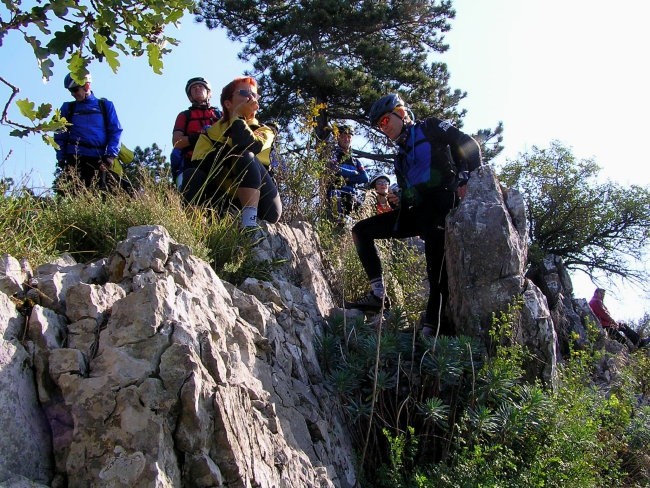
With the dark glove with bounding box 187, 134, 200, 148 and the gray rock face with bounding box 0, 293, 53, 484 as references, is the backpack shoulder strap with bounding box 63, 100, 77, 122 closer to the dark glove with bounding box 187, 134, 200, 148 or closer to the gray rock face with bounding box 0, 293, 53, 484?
the dark glove with bounding box 187, 134, 200, 148

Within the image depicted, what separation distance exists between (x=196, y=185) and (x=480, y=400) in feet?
10.2

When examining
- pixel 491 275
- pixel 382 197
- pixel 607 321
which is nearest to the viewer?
pixel 491 275

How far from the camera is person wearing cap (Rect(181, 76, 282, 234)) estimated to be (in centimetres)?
559

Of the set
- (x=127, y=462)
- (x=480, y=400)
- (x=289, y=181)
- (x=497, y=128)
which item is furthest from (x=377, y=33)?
(x=127, y=462)

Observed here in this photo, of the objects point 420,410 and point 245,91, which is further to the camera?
point 245,91

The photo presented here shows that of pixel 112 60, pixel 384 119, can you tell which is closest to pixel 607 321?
pixel 384 119

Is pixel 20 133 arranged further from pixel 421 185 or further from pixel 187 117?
pixel 187 117

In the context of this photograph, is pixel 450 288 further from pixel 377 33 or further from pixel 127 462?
pixel 377 33

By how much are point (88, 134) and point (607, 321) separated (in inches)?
387

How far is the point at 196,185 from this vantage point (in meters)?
5.83

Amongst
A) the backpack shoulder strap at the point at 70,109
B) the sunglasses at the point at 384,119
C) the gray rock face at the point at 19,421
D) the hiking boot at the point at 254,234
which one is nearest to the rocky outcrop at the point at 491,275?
the sunglasses at the point at 384,119

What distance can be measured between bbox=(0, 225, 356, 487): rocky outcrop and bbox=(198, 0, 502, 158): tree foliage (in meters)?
9.59

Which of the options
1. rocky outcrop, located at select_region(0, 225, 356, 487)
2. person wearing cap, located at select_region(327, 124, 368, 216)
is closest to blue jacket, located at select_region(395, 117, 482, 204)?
person wearing cap, located at select_region(327, 124, 368, 216)

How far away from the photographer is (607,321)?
12.1 meters
